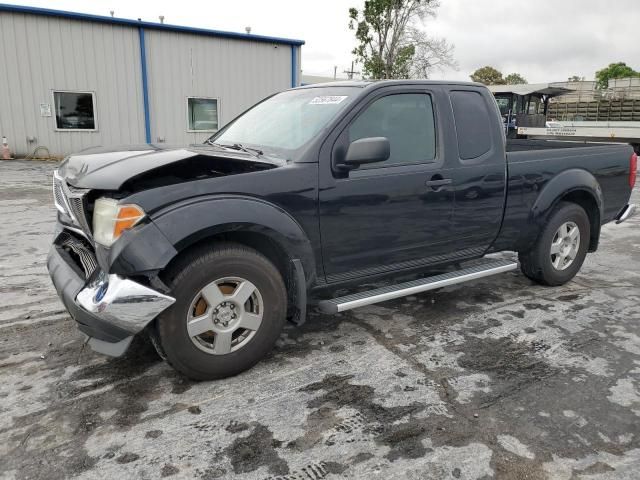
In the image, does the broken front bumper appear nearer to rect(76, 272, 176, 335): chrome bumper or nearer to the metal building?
rect(76, 272, 176, 335): chrome bumper

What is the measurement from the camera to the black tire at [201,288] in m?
2.69

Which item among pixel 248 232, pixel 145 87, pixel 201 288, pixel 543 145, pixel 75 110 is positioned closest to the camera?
pixel 201 288

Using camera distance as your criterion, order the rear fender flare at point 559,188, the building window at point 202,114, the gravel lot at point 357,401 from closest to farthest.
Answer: the gravel lot at point 357,401, the rear fender flare at point 559,188, the building window at point 202,114

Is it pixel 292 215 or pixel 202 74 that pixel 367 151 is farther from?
pixel 202 74

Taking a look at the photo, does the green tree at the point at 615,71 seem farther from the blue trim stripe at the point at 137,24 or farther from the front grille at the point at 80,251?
the front grille at the point at 80,251

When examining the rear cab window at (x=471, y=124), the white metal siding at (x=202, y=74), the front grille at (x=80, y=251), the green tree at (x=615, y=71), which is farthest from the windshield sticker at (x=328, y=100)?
the green tree at (x=615, y=71)

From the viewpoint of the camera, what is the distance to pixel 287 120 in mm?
3639

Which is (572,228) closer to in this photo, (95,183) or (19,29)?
(95,183)

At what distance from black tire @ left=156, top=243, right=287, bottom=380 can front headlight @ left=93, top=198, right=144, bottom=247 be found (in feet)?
1.13

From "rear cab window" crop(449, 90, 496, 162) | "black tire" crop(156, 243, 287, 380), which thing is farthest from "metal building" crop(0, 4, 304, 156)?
"black tire" crop(156, 243, 287, 380)

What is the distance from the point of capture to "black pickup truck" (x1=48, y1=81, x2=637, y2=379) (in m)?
2.61

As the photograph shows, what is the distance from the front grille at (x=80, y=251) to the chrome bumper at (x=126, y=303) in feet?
1.01

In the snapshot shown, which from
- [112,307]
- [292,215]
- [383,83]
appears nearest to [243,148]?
[292,215]

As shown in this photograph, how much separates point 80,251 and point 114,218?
2.16 feet
